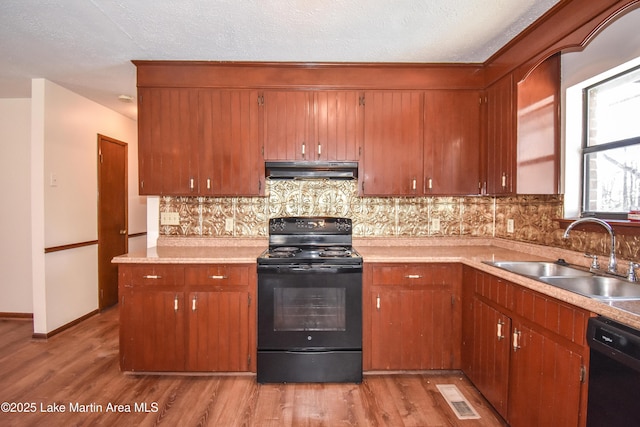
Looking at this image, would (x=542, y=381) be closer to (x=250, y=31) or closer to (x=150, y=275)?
(x=150, y=275)

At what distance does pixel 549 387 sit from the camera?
1525 mm

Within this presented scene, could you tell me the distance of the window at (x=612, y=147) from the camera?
1903 millimetres


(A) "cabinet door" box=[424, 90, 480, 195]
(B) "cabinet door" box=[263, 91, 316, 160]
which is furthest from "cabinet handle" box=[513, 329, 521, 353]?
(B) "cabinet door" box=[263, 91, 316, 160]

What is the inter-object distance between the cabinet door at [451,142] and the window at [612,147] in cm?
76

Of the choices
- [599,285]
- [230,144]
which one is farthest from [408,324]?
[230,144]

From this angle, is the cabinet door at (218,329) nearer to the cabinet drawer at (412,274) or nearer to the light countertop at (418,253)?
the light countertop at (418,253)

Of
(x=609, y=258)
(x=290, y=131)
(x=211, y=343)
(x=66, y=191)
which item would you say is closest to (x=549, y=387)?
(x=609, y=258)

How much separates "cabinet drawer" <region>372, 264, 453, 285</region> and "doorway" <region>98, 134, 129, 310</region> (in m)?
3.43

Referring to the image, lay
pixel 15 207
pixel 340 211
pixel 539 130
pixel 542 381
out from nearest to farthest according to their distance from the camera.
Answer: pixel 542 381, pixel 539 130, pixel 340 211, pixel 15 207

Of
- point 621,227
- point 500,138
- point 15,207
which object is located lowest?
point 621,227

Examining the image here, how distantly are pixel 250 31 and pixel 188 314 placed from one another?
2087 millimetres

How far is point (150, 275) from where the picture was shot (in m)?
2.39

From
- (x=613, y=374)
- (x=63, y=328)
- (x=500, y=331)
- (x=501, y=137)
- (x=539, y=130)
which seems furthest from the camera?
(x=63, y=328)

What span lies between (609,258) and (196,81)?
3.14m
